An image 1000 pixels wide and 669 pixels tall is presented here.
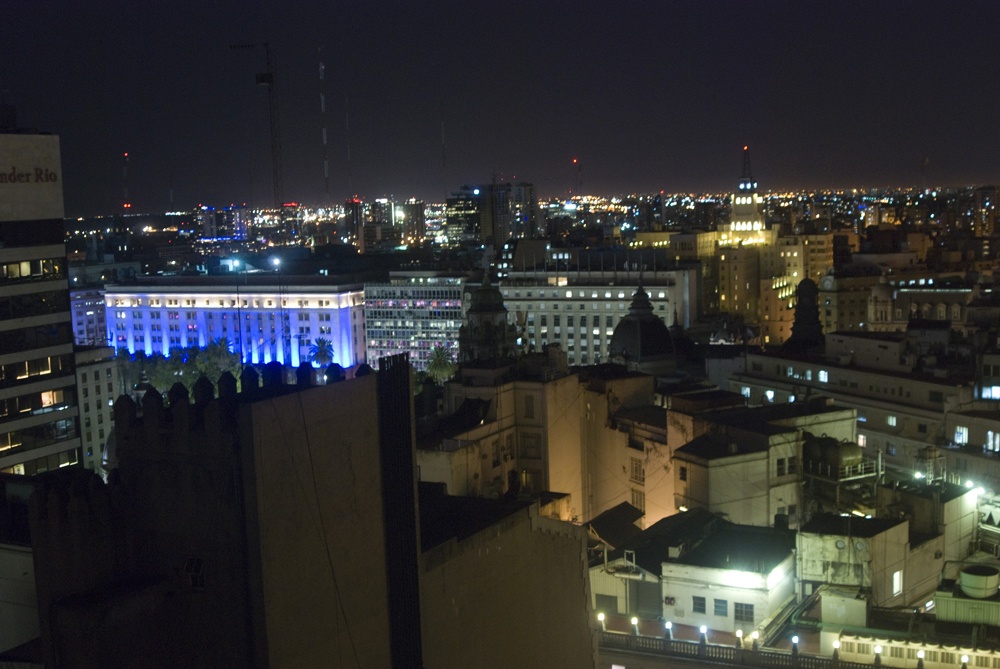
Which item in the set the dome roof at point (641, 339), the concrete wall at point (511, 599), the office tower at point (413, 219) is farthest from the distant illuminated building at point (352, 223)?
the concrete wall at point (511, 599)

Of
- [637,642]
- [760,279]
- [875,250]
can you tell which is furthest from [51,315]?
[875,250]

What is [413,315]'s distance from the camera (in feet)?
210

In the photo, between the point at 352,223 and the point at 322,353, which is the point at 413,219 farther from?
the point at 322,353

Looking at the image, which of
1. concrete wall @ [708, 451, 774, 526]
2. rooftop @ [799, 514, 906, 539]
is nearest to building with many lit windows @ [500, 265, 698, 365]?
concrete wall @ [708, 451, 774, 526]

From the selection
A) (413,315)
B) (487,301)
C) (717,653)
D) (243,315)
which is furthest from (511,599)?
(243,315)

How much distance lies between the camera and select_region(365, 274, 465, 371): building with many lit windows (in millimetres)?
63031

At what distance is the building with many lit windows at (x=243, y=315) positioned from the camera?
62969 mm

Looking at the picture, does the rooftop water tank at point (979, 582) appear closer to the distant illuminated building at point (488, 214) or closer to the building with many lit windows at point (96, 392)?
the building with many lit windows at point (96, 392)

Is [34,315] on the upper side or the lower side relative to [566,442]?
upper

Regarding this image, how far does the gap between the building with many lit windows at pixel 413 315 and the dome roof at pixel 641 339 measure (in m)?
27.8

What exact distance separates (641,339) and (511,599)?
2272 centimetres

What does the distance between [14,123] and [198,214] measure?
115557 mm

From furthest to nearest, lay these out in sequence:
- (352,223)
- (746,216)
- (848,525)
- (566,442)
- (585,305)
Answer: (352,223) < (746,216) < (585,305) < (566,442) < (848,525)

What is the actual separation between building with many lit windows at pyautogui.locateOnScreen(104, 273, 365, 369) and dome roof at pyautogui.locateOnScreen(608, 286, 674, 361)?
95.5 feet
